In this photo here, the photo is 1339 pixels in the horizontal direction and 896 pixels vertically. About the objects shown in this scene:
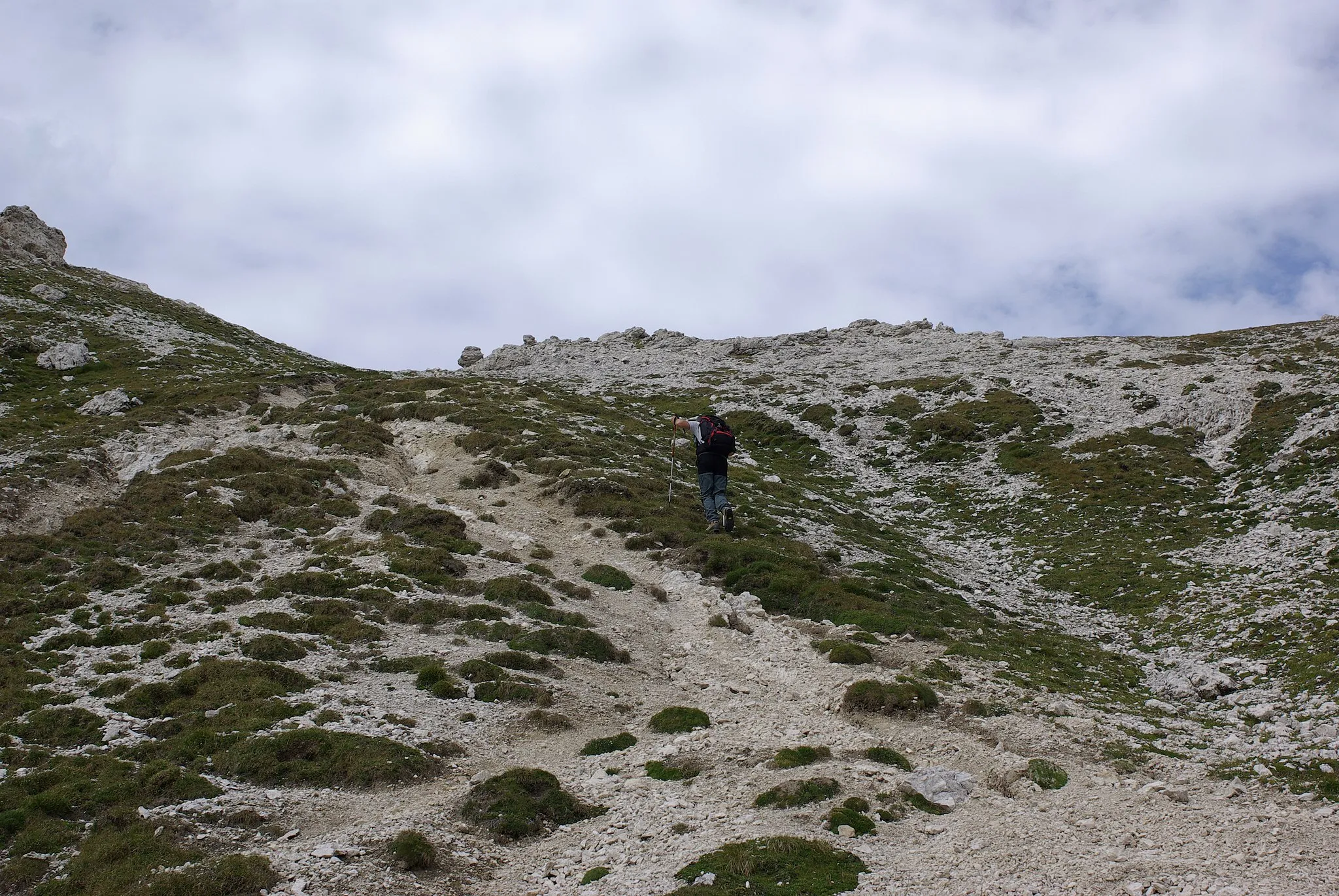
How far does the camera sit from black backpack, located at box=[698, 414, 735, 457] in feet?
120

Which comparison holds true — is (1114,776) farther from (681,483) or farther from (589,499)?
(681,483)

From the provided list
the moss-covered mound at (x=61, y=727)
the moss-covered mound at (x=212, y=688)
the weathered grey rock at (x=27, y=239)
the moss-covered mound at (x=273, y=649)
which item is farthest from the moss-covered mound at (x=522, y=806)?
the weathered grey rock at (x=27, y=239)

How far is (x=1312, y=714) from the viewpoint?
55.9 feet

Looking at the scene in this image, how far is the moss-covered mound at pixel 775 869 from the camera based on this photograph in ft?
37.8

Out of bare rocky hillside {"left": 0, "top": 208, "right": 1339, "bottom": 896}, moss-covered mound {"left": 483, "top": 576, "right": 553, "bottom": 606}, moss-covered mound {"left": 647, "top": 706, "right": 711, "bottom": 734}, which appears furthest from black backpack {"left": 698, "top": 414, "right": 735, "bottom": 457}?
moss-covered mound {"left": 647, "top": 706, "right": 711, "bottom": 734}

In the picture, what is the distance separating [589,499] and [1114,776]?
1048 inches

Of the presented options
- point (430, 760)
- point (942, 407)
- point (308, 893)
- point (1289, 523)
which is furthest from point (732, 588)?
point (942, 407)

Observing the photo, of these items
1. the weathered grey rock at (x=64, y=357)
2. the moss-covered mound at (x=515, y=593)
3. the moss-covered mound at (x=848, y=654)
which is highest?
the weathered grey rock at (x=64, y=357)

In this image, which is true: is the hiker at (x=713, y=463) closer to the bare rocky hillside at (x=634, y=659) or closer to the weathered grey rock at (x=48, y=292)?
the bare rocky hillside at (x=634, y=659)

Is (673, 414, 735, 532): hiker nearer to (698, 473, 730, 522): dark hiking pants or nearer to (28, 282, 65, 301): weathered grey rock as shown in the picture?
(698, 473, 730, 522): dark hiking pants

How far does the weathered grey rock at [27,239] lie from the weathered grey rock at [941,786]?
138m

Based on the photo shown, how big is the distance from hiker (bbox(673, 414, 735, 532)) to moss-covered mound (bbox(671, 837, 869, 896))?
915 inches

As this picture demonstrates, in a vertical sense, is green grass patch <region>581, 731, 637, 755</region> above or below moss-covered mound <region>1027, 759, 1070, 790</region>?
below

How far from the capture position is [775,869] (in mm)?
12141
